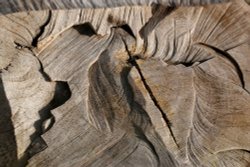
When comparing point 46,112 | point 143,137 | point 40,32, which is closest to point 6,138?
point 46,112

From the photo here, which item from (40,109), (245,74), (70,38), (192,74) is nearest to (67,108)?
(40,109)

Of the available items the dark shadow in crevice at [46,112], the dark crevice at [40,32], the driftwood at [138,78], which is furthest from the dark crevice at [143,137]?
the dark crevice at [40,32]

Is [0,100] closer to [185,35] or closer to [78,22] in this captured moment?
[78,22]

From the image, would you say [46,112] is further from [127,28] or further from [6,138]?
[127,28]

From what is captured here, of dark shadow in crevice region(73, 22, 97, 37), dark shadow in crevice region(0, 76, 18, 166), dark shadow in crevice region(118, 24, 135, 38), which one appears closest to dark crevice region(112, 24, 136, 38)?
dark shadow in crevice region(118, 24, 135, 38)

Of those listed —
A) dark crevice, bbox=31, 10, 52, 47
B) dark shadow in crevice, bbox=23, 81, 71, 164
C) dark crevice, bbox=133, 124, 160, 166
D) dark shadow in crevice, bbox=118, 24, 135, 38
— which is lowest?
dark crevice, bbox=133, 124, 160, 166

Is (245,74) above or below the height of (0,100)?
below

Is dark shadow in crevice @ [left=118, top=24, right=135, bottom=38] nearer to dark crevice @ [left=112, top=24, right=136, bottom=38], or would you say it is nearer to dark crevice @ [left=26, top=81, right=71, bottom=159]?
dark crevice @ [left=112, top=24, right=136, bottom=38]
